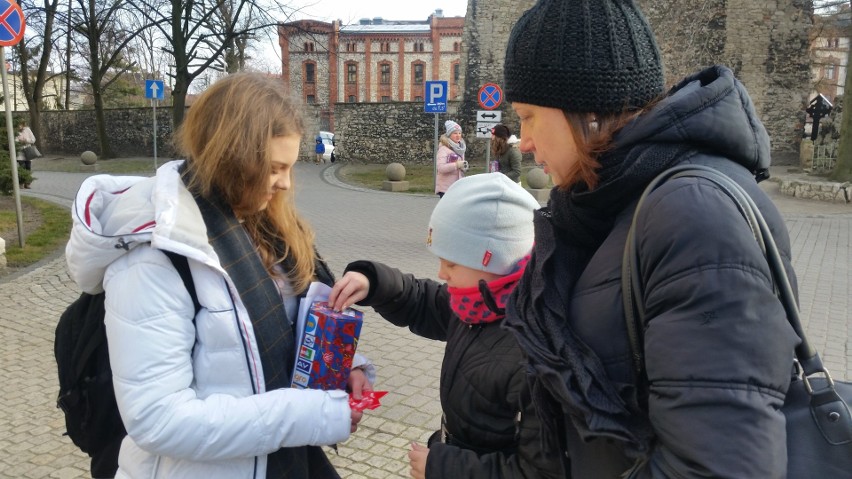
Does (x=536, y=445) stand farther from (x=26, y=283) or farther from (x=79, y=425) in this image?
(x=26, y=283)

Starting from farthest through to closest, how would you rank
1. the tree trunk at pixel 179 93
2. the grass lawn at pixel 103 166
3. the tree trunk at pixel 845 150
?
the grass lawn at pixel 103 166
the tree trunk at pixel 179 93
the tree trunk at pixel 845 150

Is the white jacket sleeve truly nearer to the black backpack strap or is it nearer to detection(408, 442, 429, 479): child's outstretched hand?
the black backpack strap

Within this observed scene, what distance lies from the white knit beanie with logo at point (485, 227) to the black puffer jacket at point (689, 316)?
627 millimetres

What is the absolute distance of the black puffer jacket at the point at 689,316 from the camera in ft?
3.13

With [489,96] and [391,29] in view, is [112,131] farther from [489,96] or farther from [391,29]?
[391,29]

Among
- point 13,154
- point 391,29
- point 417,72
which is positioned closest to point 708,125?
point 13,154

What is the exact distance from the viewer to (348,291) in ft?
6.66

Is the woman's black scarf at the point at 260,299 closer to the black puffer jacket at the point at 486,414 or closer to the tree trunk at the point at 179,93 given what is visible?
the black puffer jacket at the point at 486,414

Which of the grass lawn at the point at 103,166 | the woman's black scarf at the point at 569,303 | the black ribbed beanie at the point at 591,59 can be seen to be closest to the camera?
the woman's black scarf at the point at 569,303

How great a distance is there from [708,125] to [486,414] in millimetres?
952

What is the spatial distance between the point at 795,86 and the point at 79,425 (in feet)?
99.8

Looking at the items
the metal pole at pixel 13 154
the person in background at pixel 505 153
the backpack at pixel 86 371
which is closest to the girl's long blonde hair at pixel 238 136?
the backpack at pixel 86 371

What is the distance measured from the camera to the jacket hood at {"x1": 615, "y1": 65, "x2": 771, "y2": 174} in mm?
1127

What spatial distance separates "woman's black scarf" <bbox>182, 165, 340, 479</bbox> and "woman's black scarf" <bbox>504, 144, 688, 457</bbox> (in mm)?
700
